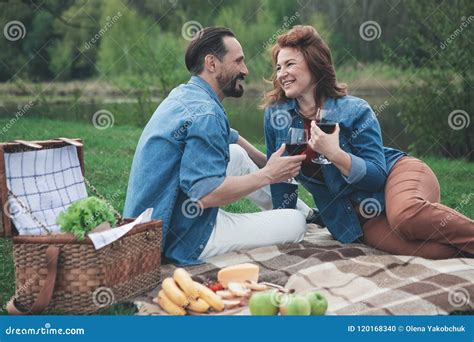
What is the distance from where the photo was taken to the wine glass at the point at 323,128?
12.8 feet

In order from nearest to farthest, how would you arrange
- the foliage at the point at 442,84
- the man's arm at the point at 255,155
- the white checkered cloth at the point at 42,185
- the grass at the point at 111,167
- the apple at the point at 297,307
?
the apple at the point at 297,307 < the white checkered cloth at the point at 42,185 < the grass at the point at 111,167 < the man's arm at the point at 255,155 < the foliage at the point at 442,84

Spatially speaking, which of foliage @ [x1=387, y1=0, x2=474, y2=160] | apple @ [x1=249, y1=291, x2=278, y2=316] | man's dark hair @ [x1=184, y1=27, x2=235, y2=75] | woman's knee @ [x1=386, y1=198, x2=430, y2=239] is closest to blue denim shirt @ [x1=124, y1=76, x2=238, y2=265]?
man's dark hair @ [x1=184, y1=27, x2=235, y2=75]

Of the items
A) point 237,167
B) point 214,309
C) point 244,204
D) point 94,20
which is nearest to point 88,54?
point 94,20

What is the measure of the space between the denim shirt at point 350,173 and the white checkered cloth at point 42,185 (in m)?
1.18

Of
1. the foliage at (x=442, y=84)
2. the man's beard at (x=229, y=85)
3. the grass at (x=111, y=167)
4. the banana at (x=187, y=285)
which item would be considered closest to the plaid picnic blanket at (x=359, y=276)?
the banana at (x=187, y=285)

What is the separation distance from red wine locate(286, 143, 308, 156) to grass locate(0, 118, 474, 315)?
3.75ft

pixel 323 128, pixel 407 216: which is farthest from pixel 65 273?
pixel 407 216

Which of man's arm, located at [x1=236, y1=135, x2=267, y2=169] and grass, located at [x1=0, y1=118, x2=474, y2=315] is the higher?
man's arm, located at [x1=236, y1=135, x2=267, y2=169]

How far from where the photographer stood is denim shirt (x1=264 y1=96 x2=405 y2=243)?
4.14 meters

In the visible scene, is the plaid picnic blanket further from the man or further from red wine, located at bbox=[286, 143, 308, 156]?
red wine, located at bbox=[286, 143, 308, 156]

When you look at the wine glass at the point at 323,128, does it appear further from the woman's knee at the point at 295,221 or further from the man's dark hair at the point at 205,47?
the man's dark hair at the point at 205,47

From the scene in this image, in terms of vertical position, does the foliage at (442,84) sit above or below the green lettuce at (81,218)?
above

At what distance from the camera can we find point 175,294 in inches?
129

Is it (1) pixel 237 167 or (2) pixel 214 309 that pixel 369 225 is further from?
(2) pixel 214 309
